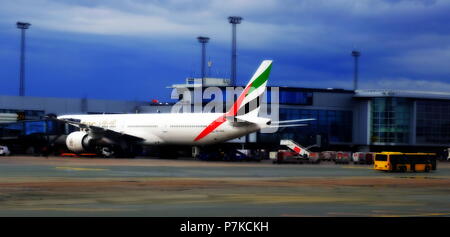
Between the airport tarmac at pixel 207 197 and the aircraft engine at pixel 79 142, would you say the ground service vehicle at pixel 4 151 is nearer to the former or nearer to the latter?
the aircraft engine at pixel 79 142

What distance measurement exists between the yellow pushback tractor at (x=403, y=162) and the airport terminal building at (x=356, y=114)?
40.8m

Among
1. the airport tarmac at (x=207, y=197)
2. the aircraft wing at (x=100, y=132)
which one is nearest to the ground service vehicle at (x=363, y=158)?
the aircraft wing at (x=100, y=132)

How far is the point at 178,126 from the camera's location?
75.1 m

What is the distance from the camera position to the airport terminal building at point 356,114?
328 ft

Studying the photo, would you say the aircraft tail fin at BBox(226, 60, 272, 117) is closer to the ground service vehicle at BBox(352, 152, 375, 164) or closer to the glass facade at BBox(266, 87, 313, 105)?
the ground service vehicle at BBox(352, 152, 375, 164)

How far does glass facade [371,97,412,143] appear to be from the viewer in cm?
10069

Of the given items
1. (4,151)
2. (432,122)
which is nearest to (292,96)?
(432,122)

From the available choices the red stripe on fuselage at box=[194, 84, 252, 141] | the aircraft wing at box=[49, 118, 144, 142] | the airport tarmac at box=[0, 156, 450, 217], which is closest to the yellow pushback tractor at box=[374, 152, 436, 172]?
the airport tarmac at box=[0, 156, 450, 217]
